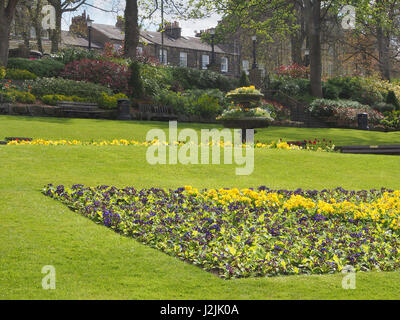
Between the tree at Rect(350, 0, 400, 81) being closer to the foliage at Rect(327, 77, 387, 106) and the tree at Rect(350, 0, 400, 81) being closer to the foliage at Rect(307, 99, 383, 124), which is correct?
the foliage at Rect(327, 77, 387, 106)

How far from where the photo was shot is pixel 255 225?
6.95 m

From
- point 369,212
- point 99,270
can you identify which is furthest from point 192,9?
point 99,270

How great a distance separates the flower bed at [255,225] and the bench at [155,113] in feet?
48.8

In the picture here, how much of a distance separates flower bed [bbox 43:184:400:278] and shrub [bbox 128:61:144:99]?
1782 centimetres

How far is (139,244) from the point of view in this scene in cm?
591

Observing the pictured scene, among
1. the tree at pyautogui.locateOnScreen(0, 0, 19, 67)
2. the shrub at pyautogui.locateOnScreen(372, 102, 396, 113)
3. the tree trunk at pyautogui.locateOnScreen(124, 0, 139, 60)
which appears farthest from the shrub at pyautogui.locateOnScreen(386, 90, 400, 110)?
the tree at pyautogui.locateOnScreen(0, 0, 19, 67)

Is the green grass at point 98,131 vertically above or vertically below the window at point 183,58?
below

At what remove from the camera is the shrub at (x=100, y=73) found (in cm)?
2642

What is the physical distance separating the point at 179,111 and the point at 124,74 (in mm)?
4040

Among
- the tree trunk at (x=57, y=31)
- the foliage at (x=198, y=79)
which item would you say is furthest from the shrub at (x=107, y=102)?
the tree trunk at (x=57, y=31)

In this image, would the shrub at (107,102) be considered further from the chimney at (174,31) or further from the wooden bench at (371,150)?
the chimney at (174,31)

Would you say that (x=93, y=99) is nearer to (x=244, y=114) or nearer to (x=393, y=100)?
(x=244, y=114)

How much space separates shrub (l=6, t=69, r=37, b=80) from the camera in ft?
82.1
